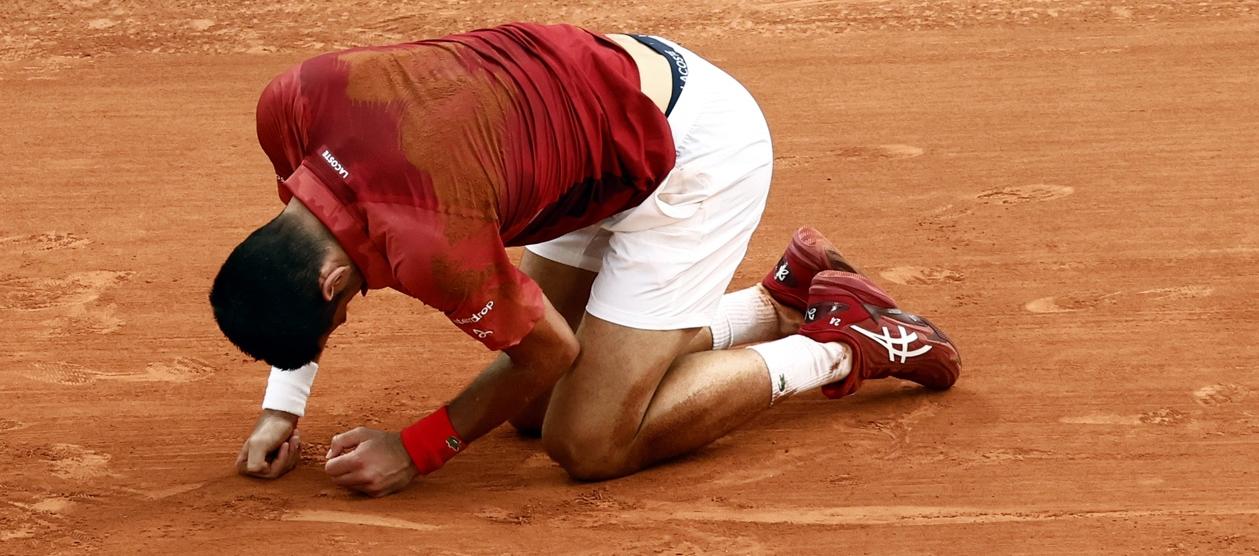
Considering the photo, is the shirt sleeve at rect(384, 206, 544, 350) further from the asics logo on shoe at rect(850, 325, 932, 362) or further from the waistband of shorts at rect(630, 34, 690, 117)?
the asics logo on shoe at rect(850, 325, 932, 362)

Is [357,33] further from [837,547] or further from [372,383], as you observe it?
[837,547]

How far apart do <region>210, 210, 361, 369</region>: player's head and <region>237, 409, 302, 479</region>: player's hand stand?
630mm

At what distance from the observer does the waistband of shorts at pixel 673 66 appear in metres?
3.45

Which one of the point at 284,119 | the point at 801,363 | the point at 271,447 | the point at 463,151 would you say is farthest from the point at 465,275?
the point at 801,363

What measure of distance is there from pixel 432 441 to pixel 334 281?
1.86 feet

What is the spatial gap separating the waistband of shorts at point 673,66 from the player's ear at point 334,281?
0.89 metres

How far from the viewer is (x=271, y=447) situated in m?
3.49

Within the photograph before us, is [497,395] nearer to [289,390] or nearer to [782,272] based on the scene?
[289,390]

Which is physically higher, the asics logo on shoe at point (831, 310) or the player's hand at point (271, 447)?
the asics logo on shoe at point (831, 310)

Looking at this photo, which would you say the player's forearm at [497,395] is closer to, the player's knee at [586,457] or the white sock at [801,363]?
the player's knee at [586,457]

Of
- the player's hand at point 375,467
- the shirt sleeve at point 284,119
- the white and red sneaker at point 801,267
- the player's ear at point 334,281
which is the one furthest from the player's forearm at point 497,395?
the white and red sneaker at point 801,267

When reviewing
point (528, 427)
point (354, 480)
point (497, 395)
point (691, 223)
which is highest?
point (691, 223)

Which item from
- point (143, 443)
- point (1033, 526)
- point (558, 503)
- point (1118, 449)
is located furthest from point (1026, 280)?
point (143, 443)

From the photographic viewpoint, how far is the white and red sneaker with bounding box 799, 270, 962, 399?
3.71 meters
